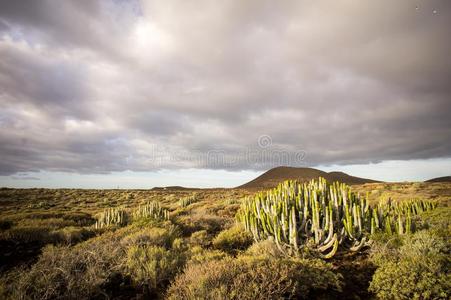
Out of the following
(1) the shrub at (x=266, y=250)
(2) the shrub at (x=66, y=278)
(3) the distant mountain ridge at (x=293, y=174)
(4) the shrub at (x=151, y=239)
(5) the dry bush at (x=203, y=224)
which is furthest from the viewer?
(3) the distant mountain ridge at (x=293, y=174)

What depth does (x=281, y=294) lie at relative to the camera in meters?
4.12

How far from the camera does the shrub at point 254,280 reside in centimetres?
385

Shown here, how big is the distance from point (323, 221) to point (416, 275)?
109 inches

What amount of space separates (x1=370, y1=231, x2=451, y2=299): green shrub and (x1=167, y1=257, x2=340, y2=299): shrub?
81 centimetres

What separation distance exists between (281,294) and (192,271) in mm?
1695

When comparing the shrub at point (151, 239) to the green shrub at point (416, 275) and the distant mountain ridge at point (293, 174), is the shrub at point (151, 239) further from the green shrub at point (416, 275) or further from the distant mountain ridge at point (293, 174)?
A: the distant mountain ridge at point (293, 174)

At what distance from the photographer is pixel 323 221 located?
6.97 m

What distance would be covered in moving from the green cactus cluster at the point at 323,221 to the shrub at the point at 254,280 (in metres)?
1.47

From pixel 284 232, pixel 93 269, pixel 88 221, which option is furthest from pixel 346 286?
pixel 88 221

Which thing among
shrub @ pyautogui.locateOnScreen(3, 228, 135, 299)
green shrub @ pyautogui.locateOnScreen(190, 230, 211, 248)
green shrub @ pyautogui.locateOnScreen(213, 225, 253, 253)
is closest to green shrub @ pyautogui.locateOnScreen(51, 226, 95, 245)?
shrub @ pyautogui.locateOnScreen(3, 228, 135, 299)

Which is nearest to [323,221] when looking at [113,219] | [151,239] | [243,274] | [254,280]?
[254,280]

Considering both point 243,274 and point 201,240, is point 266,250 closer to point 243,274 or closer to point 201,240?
point 243,274

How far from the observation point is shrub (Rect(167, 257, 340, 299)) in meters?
3.85

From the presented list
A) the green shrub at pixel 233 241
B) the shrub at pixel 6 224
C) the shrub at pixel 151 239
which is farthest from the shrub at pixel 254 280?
the shrub at pixel 6 224
